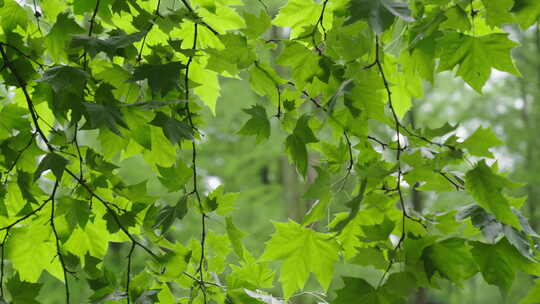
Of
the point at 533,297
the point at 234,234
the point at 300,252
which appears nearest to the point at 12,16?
the point at 234,234

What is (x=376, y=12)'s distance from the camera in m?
0.67

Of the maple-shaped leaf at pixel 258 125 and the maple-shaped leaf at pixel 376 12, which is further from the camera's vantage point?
the maple-shaped leaf at pixel 258 125

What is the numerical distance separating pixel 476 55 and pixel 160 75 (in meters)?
0.54

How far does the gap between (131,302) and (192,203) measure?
8.1 inches

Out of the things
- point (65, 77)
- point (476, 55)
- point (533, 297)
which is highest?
point (65, 77)

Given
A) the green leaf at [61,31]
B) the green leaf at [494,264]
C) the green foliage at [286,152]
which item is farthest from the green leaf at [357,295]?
the green leaf at [61,31]

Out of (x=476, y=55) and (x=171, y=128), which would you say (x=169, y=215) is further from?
(x=476, y=55)

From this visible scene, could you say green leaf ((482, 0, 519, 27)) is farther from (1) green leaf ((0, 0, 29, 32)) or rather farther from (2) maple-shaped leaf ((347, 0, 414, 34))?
(1) green leaf ((0, 0, 29, 32))

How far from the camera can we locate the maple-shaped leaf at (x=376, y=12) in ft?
2.19

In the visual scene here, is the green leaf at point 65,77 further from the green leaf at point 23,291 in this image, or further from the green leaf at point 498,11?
the green leaf at point 498,11

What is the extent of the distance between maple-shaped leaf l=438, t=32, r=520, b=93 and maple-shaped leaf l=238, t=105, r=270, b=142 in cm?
33

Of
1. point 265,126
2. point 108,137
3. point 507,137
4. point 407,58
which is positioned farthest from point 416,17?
point 507,137

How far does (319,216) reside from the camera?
0.82 meters

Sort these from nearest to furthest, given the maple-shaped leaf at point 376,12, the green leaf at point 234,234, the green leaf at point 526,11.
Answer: the maple-shaped leaf at point 376,12 < the green leaf at point 526,11 < the green leaf at point 234,234
